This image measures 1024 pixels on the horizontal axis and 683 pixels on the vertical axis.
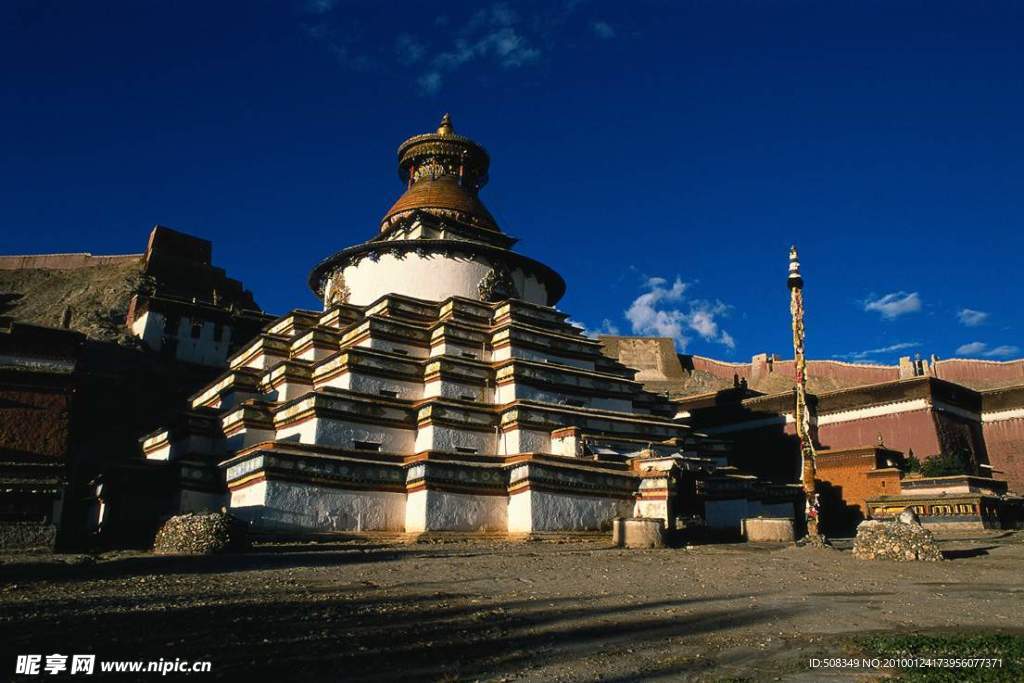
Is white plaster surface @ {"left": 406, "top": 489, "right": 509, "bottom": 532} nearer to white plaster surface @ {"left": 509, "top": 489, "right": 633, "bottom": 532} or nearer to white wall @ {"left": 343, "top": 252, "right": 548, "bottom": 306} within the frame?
white plaster surface @ {"left": 509, "top": 489, "right": 633, "bottom": 532}

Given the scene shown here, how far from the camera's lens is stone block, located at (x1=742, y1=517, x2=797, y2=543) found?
19.4 meters

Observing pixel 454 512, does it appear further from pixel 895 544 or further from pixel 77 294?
pixel 77 294

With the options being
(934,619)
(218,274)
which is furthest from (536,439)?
(218,274)

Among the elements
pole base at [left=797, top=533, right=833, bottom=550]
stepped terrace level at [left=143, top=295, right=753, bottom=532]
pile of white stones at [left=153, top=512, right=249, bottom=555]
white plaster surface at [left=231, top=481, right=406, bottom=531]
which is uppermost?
stepped terrace level at [left=143, top=295, right=753, bottom=532]

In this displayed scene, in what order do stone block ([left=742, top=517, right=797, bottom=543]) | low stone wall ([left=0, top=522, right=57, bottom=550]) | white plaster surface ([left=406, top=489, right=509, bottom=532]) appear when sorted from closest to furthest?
low stone wall ([left=0, top=522, right=57, bottom=550]) → white plaster surface ([left=406, top=489, right=509, bottom=532]) → stone block ([left=742, top=517, right=797, bottom=543])

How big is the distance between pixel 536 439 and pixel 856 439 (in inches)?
761

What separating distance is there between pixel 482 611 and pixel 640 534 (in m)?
10.0

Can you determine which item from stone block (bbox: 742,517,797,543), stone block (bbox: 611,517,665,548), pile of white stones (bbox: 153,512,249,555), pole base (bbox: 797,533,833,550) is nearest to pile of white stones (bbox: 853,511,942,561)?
pole base (bbox: 797,533,833,550)

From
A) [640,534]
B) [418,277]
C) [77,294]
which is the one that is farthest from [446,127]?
[77,294]

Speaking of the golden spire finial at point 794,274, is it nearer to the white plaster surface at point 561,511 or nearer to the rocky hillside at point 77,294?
the white plaster surface at point 561,511

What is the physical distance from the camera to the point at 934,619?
8641 millimetres

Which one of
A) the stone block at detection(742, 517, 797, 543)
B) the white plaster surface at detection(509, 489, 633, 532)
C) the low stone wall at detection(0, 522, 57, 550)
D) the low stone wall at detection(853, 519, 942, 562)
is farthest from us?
the white plaster surface at detection(509, 489, 633, 532)

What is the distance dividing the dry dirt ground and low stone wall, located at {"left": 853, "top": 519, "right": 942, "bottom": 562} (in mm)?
496

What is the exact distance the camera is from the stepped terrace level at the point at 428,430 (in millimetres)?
19312
